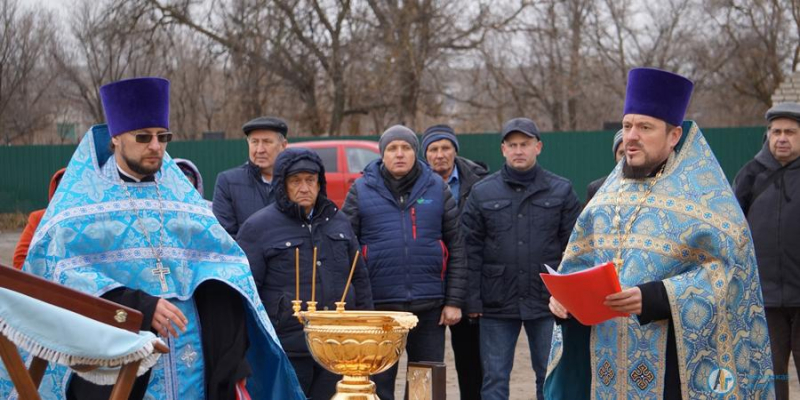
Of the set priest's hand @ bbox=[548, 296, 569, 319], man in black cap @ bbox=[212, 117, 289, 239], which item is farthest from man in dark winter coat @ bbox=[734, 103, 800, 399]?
man in black cap @ bbox=[212, 117, 289, 239]

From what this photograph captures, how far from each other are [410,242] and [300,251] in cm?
86

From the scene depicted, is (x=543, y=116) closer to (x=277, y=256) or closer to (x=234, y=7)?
(x=234, y=7)

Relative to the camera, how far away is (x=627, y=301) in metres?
4.37

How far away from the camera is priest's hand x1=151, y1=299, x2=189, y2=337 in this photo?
4.20 m

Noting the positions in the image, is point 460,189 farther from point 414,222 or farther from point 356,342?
point 356,342

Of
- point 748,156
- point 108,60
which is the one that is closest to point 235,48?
point 108,60

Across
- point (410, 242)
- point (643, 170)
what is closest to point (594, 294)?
point (643, 170)

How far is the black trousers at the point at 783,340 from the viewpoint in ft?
21.7

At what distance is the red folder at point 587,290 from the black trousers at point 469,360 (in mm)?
2543

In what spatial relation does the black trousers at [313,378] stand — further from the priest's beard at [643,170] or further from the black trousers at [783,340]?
the black trousers at [783,340]

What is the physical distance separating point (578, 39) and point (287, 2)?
8291 mm

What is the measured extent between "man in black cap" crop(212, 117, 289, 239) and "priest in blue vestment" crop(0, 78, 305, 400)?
5.49 ft

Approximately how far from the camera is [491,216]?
6.55 m

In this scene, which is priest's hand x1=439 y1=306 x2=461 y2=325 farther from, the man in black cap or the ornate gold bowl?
the ornate gold bowl
